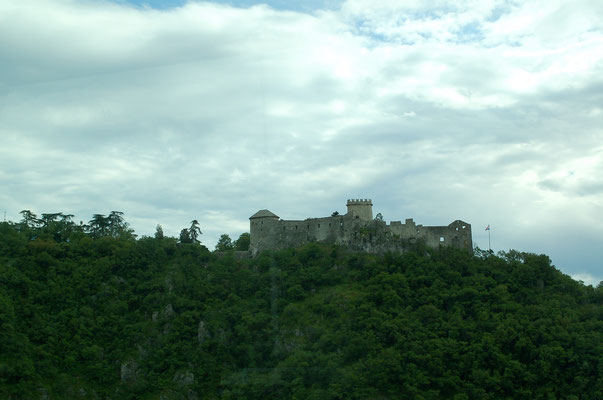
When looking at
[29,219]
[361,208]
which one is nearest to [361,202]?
[361,208]

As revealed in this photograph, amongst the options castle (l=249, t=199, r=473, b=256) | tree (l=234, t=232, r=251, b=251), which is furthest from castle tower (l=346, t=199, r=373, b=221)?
tree (l=234, t=232, r=251, b=251)

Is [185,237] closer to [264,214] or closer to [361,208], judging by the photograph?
[264,214]

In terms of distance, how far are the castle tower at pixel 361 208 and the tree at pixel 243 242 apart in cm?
1599

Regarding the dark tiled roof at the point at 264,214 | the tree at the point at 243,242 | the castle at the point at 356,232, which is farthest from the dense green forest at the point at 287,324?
the tree at the point at 243,242

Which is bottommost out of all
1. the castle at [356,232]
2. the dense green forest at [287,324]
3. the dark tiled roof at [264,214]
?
the dense green forest at [287,324]

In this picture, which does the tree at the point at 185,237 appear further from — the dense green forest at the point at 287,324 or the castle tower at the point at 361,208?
the castle tower at the point at 361,208

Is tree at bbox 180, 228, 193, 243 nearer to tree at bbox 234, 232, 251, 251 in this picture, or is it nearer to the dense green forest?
the dense green forest

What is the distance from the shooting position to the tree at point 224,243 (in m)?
89.0

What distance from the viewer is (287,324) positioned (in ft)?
217

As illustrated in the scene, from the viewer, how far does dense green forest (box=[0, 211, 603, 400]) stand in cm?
5941

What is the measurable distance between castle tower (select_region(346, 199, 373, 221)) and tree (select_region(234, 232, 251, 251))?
15993 mm

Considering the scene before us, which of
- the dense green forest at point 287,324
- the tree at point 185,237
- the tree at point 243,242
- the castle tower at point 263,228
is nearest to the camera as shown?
the dense green forest at point 287,324

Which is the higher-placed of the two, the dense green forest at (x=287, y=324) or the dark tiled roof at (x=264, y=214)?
the dark tiled roof at (x=264, y=214)

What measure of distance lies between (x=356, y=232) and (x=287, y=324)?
499 inches
